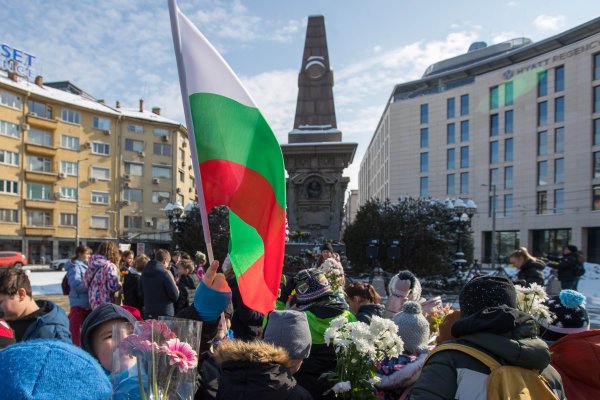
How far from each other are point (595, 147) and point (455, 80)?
19899 millimetres


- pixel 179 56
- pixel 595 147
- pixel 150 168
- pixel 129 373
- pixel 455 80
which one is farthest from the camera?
pixel 455 80

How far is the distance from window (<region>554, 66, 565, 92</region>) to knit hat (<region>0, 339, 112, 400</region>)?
5560cm

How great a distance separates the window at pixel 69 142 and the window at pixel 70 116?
5.39 feet

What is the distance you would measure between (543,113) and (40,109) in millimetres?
51536

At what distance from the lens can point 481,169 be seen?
56.0 m

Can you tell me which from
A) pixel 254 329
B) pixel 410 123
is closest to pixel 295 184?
pixel 254 329

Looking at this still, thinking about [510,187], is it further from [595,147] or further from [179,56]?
[179,56]

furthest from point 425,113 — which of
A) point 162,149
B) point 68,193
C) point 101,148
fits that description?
point 68,193

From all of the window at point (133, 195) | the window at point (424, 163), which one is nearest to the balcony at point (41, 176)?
the window at point (133, 195)

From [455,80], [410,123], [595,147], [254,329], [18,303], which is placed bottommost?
[254,329]

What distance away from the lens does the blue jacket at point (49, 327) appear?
3178mm

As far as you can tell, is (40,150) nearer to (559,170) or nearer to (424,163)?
(424,163)

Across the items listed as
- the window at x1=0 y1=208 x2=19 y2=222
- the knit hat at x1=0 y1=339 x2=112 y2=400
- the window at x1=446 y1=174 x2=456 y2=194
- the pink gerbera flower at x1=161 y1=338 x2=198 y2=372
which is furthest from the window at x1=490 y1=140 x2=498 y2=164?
the knit hat at x1=0 y1=339 x2=112 y2=400

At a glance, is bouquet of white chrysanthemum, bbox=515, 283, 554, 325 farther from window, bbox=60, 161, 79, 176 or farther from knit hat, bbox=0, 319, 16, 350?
window, bbox=60, 161, 79, 176
